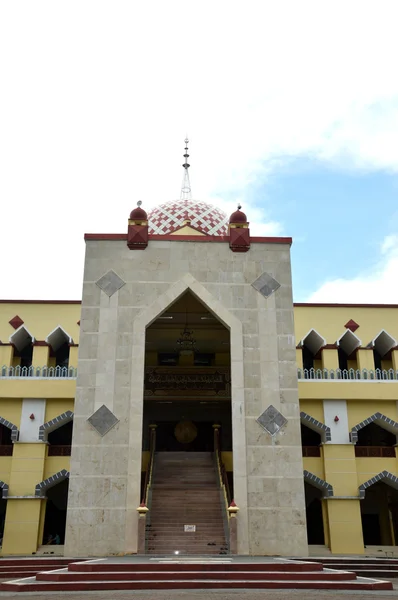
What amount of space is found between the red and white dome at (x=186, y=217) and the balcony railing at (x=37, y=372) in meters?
6.35

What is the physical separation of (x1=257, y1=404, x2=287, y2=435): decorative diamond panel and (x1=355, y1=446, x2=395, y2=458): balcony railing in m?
4.46

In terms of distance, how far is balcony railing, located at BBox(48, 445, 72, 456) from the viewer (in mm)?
15922

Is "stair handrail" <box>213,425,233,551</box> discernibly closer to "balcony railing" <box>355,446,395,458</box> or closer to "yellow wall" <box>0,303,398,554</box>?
"yellow wall" <box>0,303,398,554</box>

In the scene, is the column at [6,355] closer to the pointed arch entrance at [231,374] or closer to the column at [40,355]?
the column at [40,355]

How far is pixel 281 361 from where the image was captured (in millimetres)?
13172

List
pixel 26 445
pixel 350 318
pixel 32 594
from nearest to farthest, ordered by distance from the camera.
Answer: pixel 32 594, pixel 26 445, pixel 350 318

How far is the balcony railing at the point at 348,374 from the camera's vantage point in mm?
16672

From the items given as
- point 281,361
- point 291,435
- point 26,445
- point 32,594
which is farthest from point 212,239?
point 32,594

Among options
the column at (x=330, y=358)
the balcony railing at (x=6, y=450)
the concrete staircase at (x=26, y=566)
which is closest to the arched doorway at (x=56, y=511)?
the balcony railing at (x=6, y=450)

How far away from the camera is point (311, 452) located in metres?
16.1

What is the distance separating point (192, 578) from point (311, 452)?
9.17 meters

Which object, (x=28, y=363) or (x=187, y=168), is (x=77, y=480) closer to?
(x=28, y=363)

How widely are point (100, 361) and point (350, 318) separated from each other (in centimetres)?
842

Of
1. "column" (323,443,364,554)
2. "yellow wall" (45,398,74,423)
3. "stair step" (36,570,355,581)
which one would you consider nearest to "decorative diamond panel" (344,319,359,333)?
"column" (323,443,364,554)
